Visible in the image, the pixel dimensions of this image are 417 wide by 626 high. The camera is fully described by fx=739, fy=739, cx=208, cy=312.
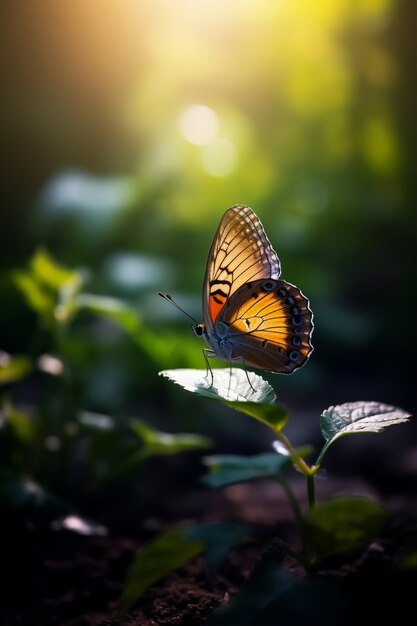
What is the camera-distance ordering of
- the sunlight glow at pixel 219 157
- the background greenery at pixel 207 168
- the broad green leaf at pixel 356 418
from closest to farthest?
the broad green leaf at pixel 356 418 < the background greenery at pixel 207 168 < the sunlight glow at pixel 219 157

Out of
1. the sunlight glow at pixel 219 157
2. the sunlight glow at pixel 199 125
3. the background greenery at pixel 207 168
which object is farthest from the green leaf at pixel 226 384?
the sunlight glow at pixel 199 125

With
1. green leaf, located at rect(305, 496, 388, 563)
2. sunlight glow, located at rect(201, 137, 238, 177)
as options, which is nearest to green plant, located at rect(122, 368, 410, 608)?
green leaf, located at rect(305, 496, 388, 563)

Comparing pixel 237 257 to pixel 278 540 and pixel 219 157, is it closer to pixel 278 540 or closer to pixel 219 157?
pixel 278 540

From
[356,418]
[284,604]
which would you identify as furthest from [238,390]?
[284,604]

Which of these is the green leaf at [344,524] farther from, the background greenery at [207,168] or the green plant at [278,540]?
the background greenery at [207,168]

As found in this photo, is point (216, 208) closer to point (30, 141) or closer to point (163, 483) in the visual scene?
point (163, 483)

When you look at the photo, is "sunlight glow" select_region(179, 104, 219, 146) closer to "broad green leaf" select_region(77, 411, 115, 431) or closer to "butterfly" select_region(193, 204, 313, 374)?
"broad green leaf" select_region(77, 411, 115, 431)
